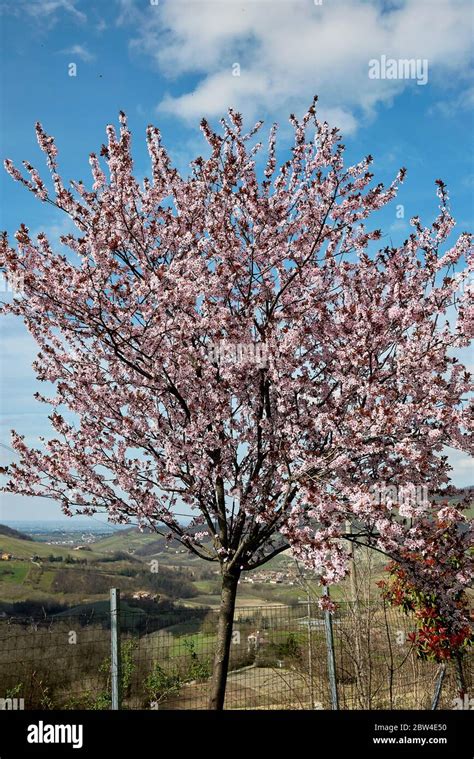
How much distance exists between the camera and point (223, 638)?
17.4 feet

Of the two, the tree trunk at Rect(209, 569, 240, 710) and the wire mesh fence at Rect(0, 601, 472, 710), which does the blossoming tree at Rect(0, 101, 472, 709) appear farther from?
the wire mesh fence at Rect(0, 601, 472, 710)

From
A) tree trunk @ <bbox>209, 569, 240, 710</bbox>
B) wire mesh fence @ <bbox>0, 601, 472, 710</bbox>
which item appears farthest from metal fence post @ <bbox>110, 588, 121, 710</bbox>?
wire mesh fence @ <bbox>0, 601, 472, 710</bbox>

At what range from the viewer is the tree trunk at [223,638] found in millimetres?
5219

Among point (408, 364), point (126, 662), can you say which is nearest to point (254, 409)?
point (408, 364)

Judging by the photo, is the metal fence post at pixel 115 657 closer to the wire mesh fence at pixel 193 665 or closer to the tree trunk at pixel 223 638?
the tree trunk at pixel 223 638

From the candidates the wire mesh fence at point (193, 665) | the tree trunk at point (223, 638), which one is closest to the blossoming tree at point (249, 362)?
the tree trunk at point (223, 638)

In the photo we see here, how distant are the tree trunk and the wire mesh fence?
1.60 m

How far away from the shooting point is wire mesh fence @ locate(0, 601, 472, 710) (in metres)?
7.52

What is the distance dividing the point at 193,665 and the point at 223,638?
4348 mm

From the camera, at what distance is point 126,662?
829 centimetres

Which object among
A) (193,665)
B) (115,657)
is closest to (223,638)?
(115,657)

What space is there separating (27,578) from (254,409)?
8677 millimetres

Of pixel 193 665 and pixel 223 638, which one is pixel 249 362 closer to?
pixel 223 638

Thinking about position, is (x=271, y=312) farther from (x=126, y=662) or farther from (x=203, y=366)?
(x=126, y=662)
